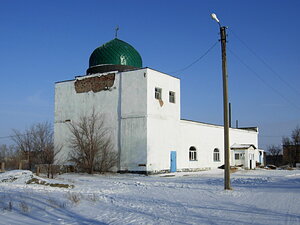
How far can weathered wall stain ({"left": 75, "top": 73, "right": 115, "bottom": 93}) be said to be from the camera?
29.0 meters

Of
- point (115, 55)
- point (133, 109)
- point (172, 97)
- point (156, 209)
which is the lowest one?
point (156, 209)

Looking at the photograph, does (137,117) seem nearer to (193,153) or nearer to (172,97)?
(172,97)

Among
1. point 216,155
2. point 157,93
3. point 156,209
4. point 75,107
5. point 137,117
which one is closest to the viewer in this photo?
point 156,209

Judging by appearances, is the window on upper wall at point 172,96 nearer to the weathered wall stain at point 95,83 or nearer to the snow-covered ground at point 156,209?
the weathered wall stain at point 95,83

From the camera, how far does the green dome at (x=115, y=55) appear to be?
3075 cm

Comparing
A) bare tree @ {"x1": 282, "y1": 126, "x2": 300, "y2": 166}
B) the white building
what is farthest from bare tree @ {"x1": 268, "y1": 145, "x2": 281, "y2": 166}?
the white building

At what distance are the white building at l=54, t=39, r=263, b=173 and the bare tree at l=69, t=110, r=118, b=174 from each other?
A: 23.2 inches

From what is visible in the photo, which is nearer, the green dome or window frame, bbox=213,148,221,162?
the green dome

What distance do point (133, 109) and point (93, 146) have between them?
14.0 ft

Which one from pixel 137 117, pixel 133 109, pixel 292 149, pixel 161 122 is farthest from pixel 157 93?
pixel 292 149

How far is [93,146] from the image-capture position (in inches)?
1088

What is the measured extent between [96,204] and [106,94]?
61.2ft

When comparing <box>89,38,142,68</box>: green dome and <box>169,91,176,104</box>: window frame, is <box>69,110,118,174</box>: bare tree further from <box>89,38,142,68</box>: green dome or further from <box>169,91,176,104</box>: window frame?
<box>169,91,176,104</box>: window frame

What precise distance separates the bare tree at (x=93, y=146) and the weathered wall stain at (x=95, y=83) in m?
2.09
